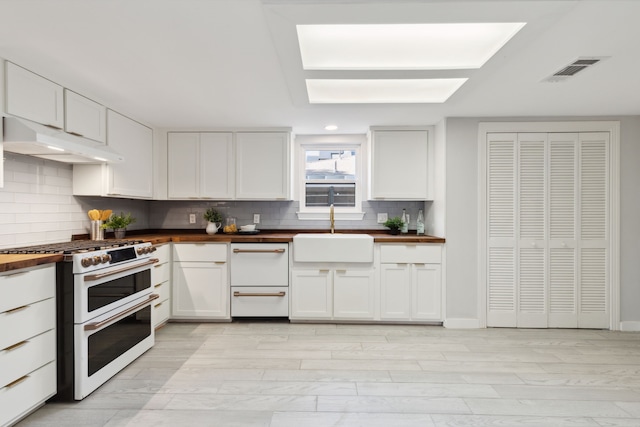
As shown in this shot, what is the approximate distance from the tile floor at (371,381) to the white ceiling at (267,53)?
6.91ft

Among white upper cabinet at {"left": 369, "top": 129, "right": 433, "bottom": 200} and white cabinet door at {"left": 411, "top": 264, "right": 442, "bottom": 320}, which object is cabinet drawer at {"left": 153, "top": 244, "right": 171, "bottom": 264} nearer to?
white upper cabinet at {"left": 369, "top": 129, "right": 433, "bottom": 200}

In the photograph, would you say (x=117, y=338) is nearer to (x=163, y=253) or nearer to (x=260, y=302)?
(x=163, y=253)

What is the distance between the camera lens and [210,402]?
7.12ft

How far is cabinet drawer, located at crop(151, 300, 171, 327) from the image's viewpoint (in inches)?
133

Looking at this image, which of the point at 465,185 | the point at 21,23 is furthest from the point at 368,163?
the point at 21,23

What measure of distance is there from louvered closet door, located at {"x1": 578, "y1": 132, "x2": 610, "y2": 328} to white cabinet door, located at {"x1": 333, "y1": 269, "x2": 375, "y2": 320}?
2098 millimetres

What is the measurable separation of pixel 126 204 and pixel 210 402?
2707 mm

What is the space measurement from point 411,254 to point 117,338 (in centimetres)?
267

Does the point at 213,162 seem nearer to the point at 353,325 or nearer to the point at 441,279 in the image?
the point at 353,325

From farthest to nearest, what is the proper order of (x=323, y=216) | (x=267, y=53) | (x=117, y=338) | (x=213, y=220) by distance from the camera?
(x=323, y=216) → (x=213, y=220) → (x=117, y=338) → (x=267, y=53)

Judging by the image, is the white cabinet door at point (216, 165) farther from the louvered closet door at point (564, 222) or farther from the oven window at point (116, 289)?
the louvered closet door at point (564, 222)

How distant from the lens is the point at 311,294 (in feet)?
12.1

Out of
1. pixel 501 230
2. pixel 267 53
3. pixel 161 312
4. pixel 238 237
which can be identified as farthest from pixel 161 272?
pixel 501 230

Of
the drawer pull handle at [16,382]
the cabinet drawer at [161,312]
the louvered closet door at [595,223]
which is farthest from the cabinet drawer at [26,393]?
the louvered closet door at [595,223]
